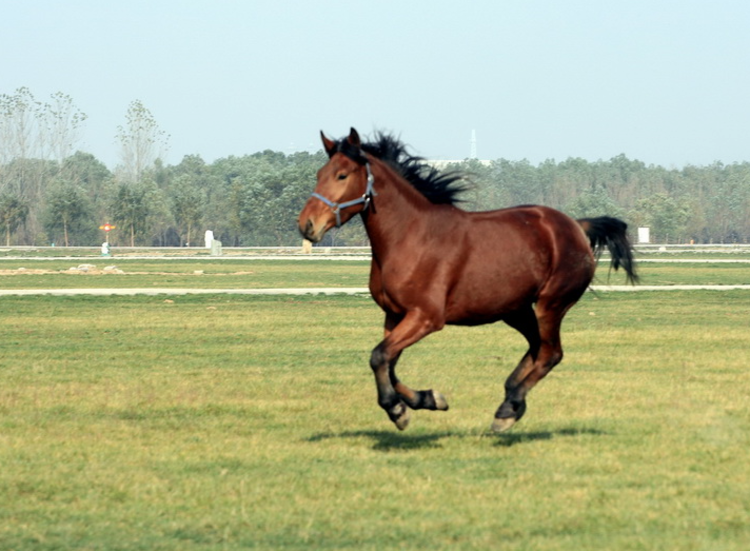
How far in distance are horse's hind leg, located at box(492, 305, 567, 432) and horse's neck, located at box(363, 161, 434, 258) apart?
1.78 metres

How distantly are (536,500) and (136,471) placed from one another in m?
3.57

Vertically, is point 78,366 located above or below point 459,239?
below

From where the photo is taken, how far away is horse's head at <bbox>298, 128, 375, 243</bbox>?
11.5 m

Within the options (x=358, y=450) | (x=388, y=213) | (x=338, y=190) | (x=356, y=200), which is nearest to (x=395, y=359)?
(x=358, y=450)

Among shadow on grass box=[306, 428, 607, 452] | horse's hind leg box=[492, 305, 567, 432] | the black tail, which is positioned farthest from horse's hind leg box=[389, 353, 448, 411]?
the black tail

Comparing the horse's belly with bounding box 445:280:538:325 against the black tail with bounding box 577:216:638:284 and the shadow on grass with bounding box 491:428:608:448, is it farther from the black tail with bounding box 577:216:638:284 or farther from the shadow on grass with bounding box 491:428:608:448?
the black tail with bounding box 577:216:638:284

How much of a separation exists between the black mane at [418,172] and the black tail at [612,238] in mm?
2212

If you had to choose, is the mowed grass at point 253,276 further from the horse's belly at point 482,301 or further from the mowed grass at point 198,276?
the horse's belly at point 482,301

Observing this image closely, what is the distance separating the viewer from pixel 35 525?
885cm

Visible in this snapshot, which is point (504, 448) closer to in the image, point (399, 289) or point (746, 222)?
point (399, 289)

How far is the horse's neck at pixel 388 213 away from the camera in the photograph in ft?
39.7

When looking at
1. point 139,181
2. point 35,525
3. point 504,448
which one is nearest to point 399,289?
point 504,448

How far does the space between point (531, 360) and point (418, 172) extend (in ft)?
7.61

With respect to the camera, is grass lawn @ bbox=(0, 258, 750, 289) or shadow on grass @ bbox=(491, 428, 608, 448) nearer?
shadow on grass @ bbox=(491, 428, 608, 448)
